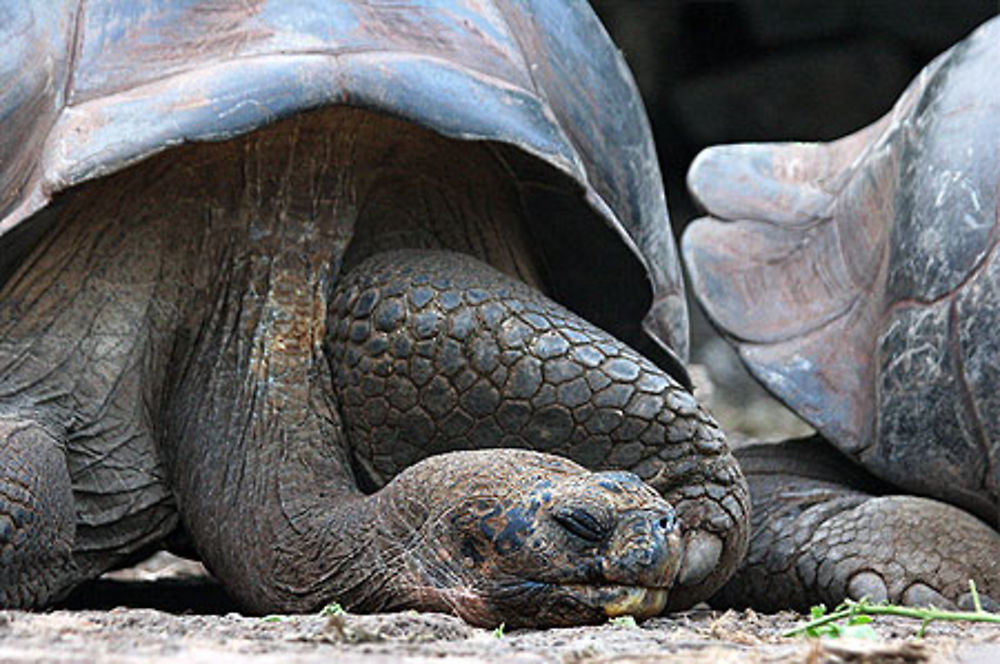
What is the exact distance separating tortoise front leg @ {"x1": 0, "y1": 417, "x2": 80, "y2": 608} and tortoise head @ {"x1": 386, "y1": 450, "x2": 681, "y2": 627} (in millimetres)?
579

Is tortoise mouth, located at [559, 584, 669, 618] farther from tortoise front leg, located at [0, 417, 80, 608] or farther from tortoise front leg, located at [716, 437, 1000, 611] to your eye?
tortoise front leg, located at [716, 437, 1000, 611]

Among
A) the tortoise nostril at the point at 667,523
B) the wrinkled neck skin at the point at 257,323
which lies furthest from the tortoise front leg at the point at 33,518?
the tortoise nostril at the point at 667,523

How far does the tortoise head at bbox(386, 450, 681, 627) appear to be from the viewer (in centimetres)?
219

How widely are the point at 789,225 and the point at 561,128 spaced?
1.32 m

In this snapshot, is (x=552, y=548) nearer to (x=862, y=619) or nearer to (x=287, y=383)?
(x=862, y=619)

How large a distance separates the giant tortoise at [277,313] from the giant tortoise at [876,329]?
641mm

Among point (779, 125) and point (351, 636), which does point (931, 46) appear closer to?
point (779, 125)

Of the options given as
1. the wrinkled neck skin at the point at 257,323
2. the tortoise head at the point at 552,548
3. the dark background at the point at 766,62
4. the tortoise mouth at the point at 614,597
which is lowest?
the tortoise mouth at the point at 614,597

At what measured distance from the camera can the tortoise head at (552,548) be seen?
2186 mm

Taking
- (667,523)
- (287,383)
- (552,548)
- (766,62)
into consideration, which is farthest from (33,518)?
(766,62)

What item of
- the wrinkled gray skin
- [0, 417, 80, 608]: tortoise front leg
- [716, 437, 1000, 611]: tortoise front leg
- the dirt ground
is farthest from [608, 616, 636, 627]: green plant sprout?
[716, 437, 1000, 611]: tortoise front leg

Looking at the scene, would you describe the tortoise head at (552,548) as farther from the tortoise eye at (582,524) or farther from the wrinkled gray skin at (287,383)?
the wrinkled gray skin at (287,383)

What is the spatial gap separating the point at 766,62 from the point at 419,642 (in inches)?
315

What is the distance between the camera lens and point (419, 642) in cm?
179
